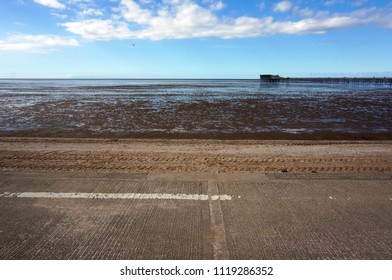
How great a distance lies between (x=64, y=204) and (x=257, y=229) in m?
2.93

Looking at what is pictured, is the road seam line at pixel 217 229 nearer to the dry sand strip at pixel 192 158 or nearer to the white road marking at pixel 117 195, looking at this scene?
the white road marking at pixel 117 195

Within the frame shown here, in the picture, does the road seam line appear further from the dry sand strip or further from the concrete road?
the dry sand strip

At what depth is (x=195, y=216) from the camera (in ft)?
13.1

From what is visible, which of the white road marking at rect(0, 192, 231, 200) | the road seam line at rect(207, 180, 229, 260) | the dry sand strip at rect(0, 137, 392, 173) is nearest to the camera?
the road seam line at rect(207, 180, 229, 260)

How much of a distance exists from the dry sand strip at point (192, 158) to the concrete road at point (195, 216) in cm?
102

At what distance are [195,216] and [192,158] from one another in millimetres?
3746

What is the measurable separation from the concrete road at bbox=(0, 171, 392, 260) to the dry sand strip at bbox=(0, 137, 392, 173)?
1017 mm

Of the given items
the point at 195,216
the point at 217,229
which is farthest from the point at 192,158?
the point at 217,229

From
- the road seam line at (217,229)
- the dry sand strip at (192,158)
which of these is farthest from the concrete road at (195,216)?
the dry sand strip at (192,158)

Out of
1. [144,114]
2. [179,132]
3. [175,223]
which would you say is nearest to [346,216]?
[175,223]

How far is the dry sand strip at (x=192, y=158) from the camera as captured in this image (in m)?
6.67

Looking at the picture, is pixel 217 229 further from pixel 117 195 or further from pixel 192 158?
pixel 192 158

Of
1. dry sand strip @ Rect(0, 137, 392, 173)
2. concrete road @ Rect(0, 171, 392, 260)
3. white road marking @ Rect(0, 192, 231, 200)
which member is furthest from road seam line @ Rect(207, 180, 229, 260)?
dry sand strip @ Rect(0, 137, 392, 173)

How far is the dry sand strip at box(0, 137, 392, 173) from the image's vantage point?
21.9 feet
